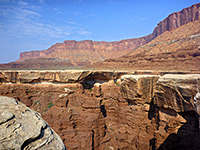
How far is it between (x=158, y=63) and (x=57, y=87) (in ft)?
116

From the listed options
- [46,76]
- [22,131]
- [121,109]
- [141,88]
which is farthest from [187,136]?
[46,76]

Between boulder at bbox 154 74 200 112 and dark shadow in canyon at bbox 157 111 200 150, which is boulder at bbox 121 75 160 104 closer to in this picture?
boulder at bbox 154 74 200 112

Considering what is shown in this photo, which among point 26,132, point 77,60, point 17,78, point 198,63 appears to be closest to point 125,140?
point 26,132

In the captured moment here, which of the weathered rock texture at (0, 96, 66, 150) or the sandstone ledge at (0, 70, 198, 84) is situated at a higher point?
the sandstone ledge at (0, 70, 198, 84)

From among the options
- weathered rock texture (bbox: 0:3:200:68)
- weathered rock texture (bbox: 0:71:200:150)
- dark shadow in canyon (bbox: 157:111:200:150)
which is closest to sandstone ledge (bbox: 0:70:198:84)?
weathered rock texture (bbox: 0:71:200:150)

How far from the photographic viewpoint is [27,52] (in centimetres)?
17312

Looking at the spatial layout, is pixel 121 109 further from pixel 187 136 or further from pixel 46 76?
pixel 46 76

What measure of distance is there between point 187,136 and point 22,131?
7028 millimetres

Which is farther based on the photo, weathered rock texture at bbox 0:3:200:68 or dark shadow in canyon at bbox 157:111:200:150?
weathered rock texture at bbox 0:3:200:68

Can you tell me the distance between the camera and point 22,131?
2240mm

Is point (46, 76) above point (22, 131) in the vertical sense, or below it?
above

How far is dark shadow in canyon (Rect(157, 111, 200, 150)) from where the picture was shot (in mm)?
5992

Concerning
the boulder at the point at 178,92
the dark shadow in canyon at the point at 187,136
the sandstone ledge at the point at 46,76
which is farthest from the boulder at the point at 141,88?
the sandstone ledge at the point at 46,76

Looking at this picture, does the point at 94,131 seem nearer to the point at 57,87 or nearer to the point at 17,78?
the point at 57,87
